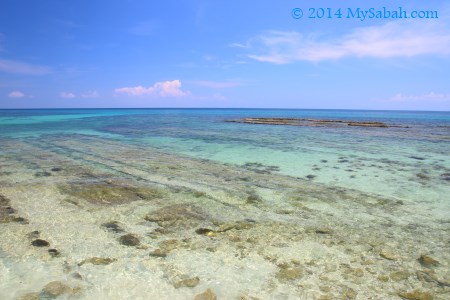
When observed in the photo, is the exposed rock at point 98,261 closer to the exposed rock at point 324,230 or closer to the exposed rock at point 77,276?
the exposed rock at point 77,276

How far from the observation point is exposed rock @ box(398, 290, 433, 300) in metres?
3.89

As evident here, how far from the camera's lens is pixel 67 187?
8.52m

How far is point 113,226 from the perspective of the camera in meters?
5.93

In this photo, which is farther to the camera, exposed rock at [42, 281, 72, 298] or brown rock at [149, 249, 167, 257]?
brown rock at [149, 249, 167, 257]

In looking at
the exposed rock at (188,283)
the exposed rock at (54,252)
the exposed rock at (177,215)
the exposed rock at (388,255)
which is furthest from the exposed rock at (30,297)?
the exposed rock at (388,255)

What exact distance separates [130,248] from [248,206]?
10.2ft

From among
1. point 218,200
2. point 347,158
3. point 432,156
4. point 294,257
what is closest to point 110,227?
point 218,200

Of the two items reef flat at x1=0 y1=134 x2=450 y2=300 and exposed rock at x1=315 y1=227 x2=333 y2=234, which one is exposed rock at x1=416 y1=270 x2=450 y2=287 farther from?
exposed rock at x1=315 y1=227 x2=333 y2=234

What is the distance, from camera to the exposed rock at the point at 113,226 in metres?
5.76

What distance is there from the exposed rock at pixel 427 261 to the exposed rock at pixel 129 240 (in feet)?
14.9

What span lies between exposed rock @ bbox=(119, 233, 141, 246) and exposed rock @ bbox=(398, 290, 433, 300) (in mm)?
3987

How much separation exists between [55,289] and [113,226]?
1.97 meters

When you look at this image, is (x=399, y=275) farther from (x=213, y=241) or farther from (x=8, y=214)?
(x=8, y=214)

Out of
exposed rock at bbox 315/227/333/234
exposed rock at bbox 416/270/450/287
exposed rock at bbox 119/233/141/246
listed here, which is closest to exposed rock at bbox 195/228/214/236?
exposed rock at bbox 119/233/141/246
